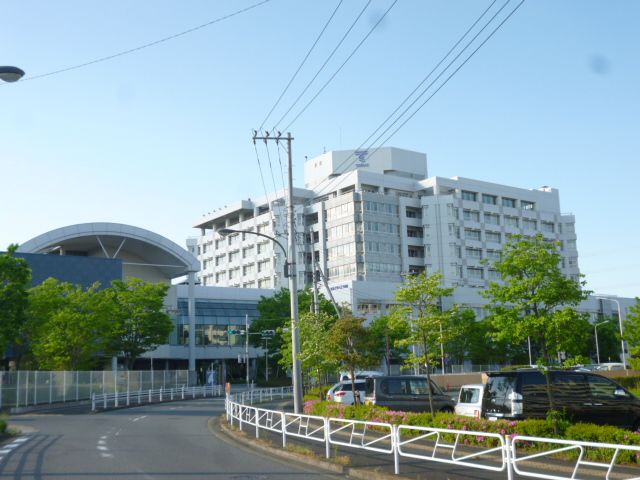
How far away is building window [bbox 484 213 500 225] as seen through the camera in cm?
11556

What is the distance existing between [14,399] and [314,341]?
17.3 meters

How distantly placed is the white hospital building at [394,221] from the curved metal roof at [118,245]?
31.5 meters

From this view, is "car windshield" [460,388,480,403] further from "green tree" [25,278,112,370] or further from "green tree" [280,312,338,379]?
"green tree" [25,278,112,370]

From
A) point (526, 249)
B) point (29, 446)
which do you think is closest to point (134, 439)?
point (29, 446)

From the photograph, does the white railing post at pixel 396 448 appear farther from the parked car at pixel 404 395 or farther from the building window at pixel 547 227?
the building window at pixel 547 227

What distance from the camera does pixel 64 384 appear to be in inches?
1757

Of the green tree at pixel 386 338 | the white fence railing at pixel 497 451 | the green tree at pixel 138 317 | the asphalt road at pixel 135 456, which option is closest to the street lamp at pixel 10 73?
the asphalt road at pixel 135 456

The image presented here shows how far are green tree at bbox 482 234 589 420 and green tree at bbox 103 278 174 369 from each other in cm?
4299

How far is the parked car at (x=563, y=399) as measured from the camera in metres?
17.2

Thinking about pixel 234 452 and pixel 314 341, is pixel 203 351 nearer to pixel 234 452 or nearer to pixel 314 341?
pixel 314 341

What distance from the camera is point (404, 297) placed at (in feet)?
76.5

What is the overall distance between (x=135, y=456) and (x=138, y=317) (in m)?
41.3

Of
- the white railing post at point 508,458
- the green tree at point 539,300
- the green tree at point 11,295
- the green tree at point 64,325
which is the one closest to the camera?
the white railing post at point 508,458

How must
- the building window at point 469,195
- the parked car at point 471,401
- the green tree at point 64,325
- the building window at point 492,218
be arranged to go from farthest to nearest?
the building window at point 492,218, the building window at point 469,195, the green tree at point 64,325, the parked car at point 471,401
